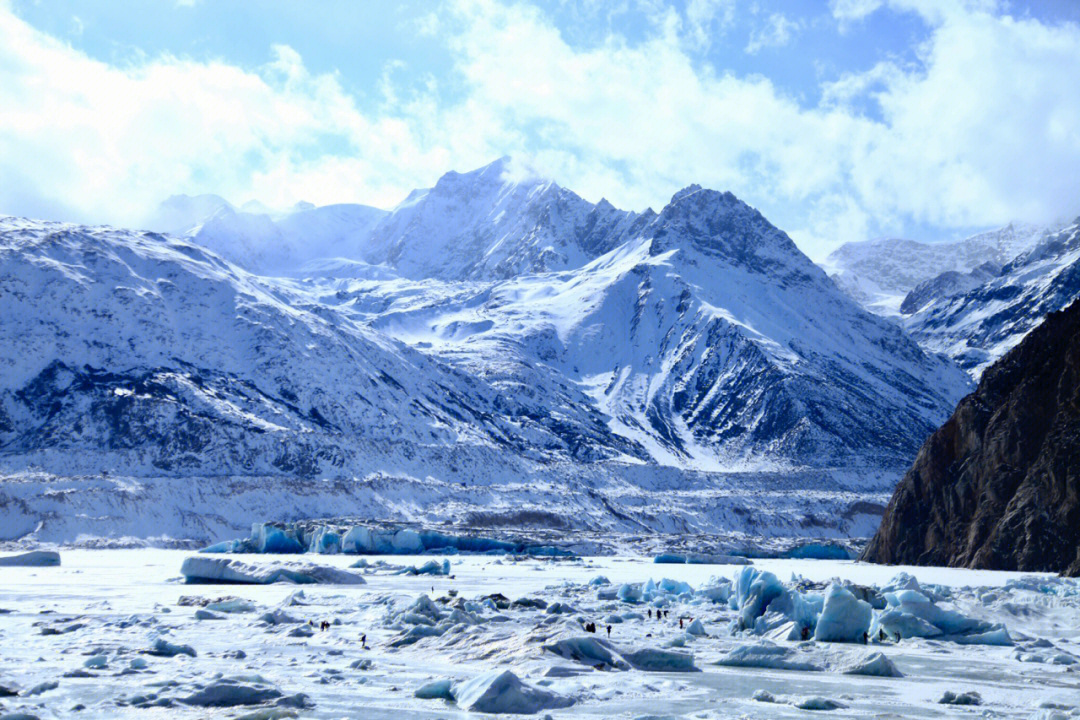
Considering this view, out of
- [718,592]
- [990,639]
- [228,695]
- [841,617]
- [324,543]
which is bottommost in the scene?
[228,695]

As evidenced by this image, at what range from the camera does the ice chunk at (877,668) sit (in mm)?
27562

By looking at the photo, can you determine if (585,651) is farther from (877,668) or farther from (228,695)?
(228,695)

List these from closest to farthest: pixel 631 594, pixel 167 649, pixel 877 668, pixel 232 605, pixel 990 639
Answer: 1. pixel 877 668
2. pixel 167 649
3. pixel 990 639
4. pixel 232 605
5. pixel 631 594

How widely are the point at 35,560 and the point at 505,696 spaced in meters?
68.3

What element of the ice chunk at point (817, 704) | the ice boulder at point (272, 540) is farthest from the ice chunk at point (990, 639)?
the ice boulder at point (272, 540)

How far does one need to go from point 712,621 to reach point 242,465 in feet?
363

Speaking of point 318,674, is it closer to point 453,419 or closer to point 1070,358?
point 1070,358

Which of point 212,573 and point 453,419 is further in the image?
point 453,419

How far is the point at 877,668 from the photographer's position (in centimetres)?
2758

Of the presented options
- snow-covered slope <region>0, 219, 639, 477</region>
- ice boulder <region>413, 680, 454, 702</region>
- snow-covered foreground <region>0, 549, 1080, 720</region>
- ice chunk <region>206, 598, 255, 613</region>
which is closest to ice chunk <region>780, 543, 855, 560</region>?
snow-covered slope <region>0, 219, 639, 477</region>

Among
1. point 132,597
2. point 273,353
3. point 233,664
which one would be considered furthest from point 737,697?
point 273,353

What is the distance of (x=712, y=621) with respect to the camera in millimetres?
41375

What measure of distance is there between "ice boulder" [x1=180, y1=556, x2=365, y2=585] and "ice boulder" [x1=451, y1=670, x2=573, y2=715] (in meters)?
38.3

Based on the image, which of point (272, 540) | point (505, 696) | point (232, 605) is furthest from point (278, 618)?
point (272, 540)
